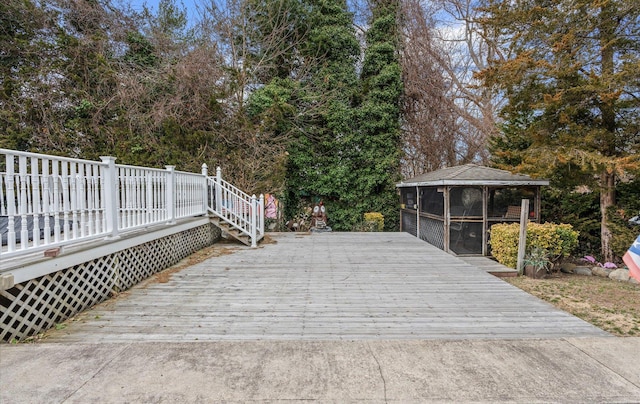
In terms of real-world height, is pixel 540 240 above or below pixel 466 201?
below

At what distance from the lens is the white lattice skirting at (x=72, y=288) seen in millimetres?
2697

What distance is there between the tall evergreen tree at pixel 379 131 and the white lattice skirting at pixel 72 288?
340 inches

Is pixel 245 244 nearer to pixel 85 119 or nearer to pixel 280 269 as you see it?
pixel 280 269

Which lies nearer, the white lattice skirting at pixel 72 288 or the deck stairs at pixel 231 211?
the white lattice skirting at pixel 72 288

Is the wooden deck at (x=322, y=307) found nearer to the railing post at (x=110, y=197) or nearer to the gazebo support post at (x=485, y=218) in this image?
the railing post at (x=110, y=197)

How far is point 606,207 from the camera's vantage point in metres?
8.00

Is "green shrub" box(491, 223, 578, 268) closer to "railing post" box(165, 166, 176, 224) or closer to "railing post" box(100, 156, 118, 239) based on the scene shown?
"railing post" box(165, 166, 176, 224)

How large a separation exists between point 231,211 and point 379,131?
24.2ft

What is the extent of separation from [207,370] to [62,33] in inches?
442

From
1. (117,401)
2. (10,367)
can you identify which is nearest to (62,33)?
(10,367)

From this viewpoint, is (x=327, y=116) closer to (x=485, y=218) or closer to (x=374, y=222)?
(x=374, y=222)

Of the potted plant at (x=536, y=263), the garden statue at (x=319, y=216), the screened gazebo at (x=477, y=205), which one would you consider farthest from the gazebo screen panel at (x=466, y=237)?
the garden statue at (x=319, y=216)

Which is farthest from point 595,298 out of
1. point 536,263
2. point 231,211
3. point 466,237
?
point 231,211

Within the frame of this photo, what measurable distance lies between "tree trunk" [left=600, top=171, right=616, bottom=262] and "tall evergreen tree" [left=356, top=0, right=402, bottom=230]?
611cm
